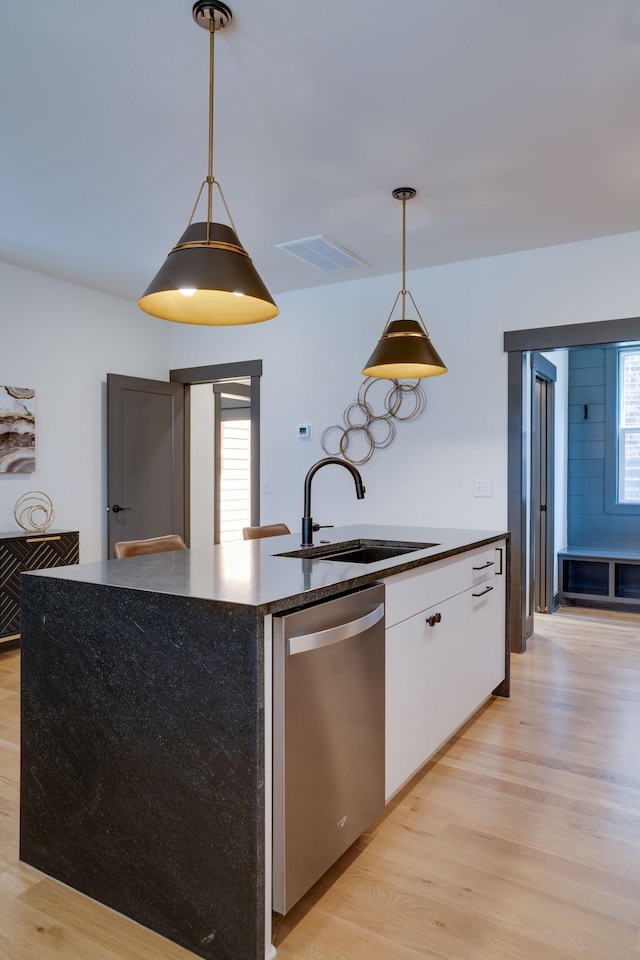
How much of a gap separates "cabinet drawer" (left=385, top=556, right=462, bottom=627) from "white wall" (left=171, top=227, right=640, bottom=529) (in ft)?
6.30

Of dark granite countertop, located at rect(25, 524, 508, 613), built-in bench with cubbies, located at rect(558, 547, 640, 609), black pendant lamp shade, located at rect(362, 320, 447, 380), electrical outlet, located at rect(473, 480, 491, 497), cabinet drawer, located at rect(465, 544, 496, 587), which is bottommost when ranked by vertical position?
built-in bench with cubbies, located at rect(558, 547, 640, 609)

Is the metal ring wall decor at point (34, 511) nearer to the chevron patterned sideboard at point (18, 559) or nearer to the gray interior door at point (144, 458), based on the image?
the chevron patterned sideboard at point (18, 559)

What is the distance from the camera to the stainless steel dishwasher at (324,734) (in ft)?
5.05

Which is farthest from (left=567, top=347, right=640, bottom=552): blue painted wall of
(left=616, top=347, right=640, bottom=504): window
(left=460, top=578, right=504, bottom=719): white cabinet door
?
(left=460, top=578, right=504, bottom=719): white cabinet door

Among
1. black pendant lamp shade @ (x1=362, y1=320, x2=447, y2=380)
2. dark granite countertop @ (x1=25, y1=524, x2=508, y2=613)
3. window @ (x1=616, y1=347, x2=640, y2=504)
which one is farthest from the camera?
window @ (x1=616, y1=347, x2=640, y2=504)

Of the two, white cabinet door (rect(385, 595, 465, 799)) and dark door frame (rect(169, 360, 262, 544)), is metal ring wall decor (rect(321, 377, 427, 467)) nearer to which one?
dark door frame (rect(169, 360, 262, 544))

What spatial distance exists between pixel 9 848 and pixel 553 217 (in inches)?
157

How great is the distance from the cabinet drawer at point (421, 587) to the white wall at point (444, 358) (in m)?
1.92

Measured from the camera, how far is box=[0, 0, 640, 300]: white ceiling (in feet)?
7.12

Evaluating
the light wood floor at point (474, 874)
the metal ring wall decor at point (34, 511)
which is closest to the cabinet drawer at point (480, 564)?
the light wood floor at point (474, 874)

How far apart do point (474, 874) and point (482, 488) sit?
2929 mm

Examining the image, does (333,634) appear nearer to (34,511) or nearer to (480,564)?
(480,564)

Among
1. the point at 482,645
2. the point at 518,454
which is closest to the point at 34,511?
the point at 482,645

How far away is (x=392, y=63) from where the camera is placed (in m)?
2.37
